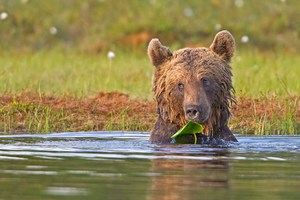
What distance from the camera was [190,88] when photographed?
9.12 metres

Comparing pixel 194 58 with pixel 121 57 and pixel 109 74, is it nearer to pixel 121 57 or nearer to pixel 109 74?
pixel 109 74

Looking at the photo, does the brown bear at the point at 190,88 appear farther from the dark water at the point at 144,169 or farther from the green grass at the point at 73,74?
the green grass at the point at 73,74

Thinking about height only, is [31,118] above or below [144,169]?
above

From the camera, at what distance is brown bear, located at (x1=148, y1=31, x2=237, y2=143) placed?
9.20 meters

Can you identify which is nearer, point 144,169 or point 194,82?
point 144,169

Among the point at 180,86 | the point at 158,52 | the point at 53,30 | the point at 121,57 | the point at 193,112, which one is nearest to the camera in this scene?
the point at 193,112

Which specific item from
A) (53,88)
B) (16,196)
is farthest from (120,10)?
(16,196)

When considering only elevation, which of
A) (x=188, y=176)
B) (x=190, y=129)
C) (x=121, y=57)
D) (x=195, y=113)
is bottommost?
(x=188, y=176)

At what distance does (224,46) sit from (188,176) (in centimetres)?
274

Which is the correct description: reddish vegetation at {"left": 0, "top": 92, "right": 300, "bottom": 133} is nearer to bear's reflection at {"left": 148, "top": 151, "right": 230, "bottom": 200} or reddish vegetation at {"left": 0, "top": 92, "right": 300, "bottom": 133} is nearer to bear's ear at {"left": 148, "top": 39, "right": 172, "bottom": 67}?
bear's ear at {"left": 148, "top": 39, "right": 172, "bottom": 67}

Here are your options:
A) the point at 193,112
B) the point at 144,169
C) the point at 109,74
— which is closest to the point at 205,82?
the point at 193,112

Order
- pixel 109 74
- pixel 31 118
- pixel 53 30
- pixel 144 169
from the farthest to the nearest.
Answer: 1. pixel 53 30
2. pixel 109 74
3. pixel 31 118
4. pixel 144 169

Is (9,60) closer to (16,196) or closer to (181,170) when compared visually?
(181,170)

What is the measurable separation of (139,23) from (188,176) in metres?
14.9
